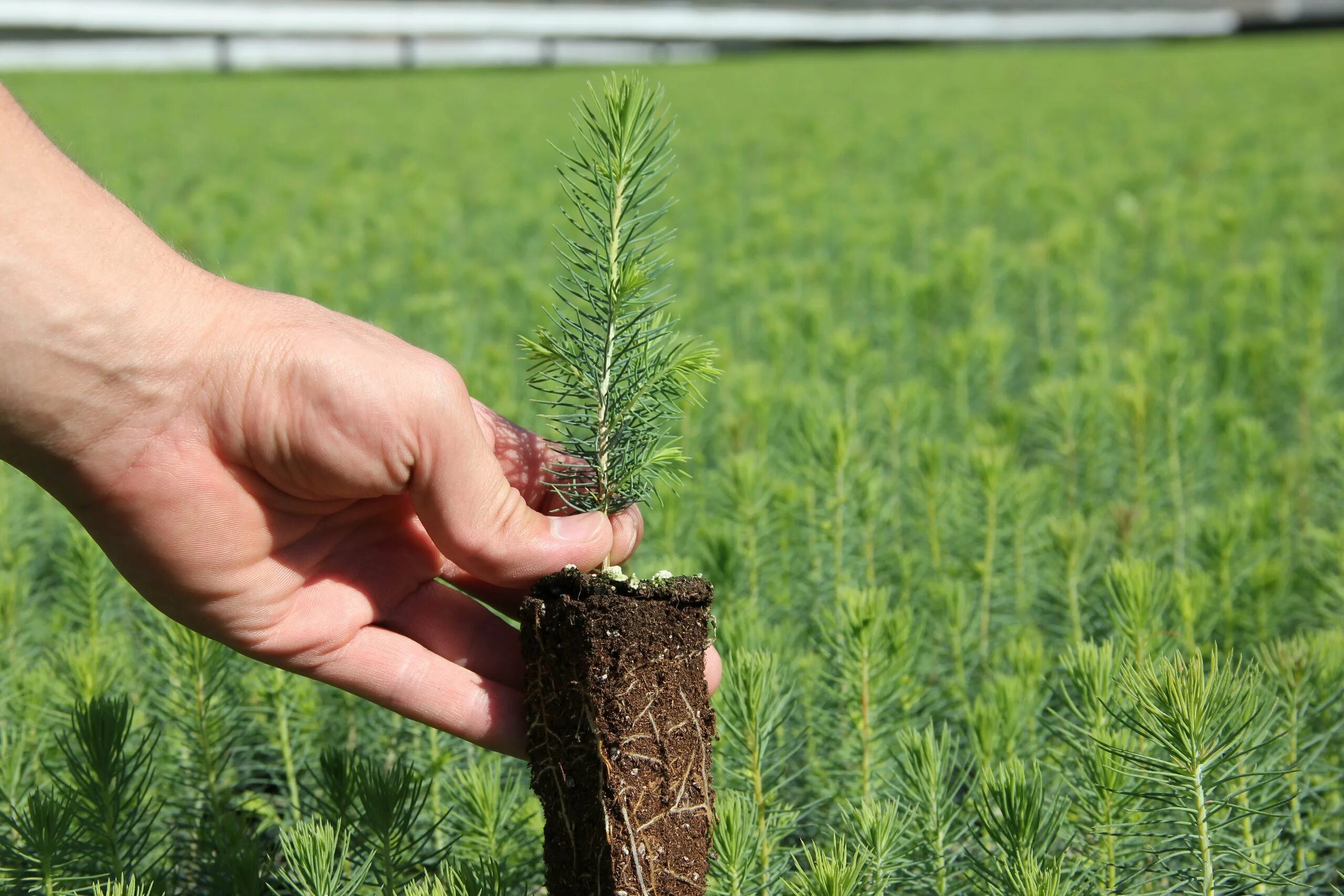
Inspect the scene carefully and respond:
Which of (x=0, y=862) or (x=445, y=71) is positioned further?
(x=445, y=71)

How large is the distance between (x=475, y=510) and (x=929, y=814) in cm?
80

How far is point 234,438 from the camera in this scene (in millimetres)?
1496

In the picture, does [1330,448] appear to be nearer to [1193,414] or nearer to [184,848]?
[1193,414]

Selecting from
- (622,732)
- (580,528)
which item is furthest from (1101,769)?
(580,528)

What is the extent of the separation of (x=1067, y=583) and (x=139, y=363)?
179 centimetres

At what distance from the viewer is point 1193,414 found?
292 cm

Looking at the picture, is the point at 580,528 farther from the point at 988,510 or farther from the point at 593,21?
the point at 593,21

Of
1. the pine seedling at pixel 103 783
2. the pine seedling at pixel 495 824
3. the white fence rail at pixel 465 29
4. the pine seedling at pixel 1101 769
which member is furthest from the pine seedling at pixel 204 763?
the white fence rail at pixel 465 29

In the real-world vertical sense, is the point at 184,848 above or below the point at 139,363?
below

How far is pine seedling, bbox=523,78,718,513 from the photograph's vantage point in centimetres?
138

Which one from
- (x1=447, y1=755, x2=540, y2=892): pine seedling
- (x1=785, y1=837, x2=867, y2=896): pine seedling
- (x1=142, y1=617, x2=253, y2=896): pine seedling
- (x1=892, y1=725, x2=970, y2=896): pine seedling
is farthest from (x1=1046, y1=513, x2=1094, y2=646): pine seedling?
(x1=142, y1=617, x2=253, y2=896): pine seedling

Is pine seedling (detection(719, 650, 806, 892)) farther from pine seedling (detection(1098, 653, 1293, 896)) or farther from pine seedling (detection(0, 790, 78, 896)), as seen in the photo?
pine seedling (detection(0, 790, 78, 896))

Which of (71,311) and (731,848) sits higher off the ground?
(71,311)

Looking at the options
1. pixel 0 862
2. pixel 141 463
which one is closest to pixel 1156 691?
pixel 141 463
